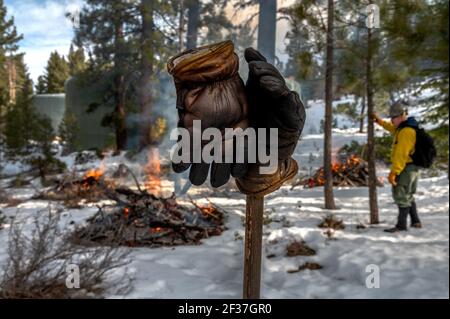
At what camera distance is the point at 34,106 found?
389 cm

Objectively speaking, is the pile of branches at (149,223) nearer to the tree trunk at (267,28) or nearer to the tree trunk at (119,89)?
the tree trunk at (119,89)

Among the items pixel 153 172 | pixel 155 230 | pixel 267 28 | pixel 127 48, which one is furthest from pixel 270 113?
pixel 127 48

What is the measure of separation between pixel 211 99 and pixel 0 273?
5.06 feet

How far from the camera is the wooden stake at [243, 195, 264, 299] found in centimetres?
53

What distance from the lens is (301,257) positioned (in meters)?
2.01

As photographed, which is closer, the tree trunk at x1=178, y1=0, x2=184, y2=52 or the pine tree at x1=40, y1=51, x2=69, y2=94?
the tree trunk at x1=178, y1=0, x2=184, y2=52

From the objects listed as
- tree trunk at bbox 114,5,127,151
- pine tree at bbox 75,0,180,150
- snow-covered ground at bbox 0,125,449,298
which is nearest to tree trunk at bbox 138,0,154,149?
pine tree at bbox 75,0,180,150

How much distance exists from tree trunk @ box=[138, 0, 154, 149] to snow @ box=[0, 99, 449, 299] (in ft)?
2.68

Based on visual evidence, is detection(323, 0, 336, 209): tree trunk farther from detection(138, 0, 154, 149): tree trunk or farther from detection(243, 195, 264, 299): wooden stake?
detection(243, 195, 264, 299): wooden stake

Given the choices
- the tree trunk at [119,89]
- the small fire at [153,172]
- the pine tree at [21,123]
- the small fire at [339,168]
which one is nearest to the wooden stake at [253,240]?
the small fire at [153,172]

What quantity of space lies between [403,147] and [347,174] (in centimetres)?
163

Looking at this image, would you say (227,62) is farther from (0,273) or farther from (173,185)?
(173,185)

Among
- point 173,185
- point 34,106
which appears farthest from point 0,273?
point 34,106
